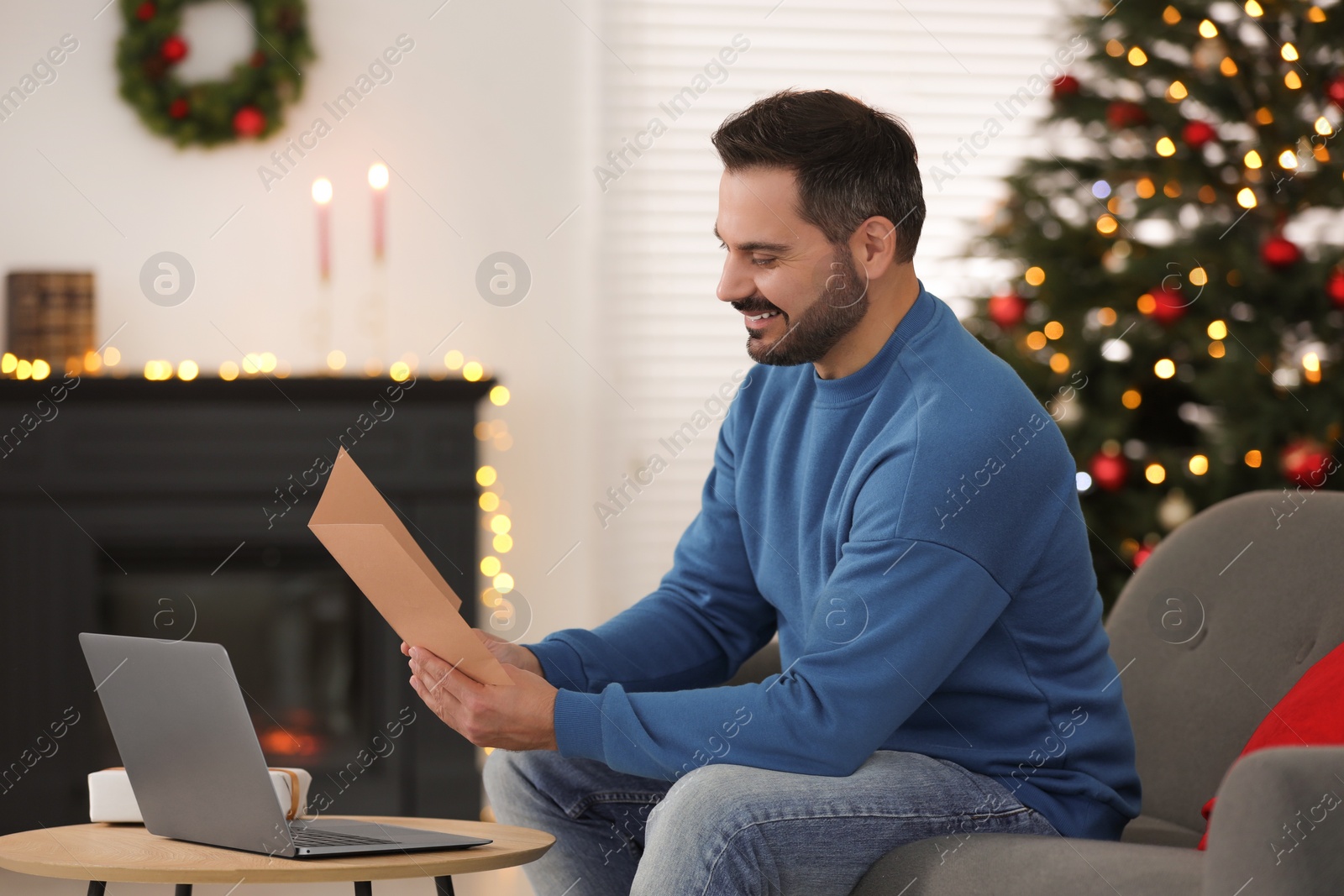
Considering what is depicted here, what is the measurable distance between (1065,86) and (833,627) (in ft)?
7.13

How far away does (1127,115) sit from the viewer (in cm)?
296

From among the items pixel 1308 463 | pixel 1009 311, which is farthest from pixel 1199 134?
pixel 1308 463

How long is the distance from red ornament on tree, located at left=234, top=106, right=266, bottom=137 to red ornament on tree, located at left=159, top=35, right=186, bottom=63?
0.65 feet

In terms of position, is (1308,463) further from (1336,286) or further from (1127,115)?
(1127,115)

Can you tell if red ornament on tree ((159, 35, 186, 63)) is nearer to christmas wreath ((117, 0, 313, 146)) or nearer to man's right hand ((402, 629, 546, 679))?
christmas wreath ((117, 0, 313, 146))

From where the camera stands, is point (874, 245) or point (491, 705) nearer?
point (491, 705)

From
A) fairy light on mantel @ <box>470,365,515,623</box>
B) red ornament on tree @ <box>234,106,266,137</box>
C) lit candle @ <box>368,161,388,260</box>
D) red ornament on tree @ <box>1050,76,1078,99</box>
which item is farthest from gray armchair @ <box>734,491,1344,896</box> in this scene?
red ornament on tree @ <box>234,106,266,137</box>

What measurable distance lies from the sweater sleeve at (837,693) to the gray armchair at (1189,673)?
13 centimetres

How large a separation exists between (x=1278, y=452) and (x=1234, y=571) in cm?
136

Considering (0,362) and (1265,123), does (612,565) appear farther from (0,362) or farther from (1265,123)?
(1265,123)

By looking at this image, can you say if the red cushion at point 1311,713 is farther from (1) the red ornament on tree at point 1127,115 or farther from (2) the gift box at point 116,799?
(1) the red ornament on tree at point 1127,115

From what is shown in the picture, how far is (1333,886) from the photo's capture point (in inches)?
38.6

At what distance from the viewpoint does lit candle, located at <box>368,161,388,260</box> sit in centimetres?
341

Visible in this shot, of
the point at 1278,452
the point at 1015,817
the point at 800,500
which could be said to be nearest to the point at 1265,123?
the point at 1278,452
